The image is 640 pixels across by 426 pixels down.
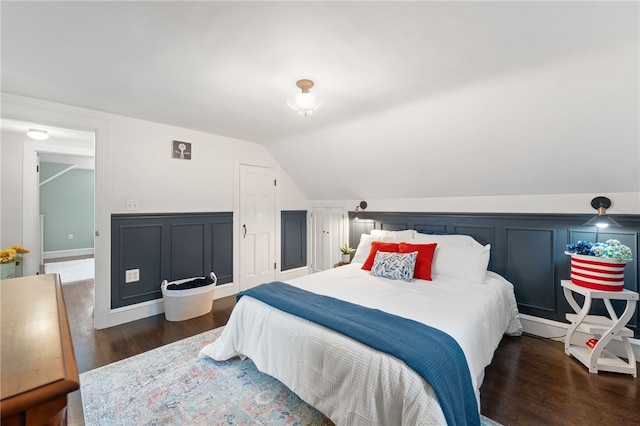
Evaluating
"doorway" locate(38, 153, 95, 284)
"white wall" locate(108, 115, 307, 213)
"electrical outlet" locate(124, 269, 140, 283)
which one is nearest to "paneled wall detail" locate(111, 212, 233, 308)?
"electrical outlet" locate(124, 269, 140, 283)

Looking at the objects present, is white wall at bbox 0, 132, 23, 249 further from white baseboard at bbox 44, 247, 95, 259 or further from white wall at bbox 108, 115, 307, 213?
white baseboard at bbox 44, 247, 95, 259

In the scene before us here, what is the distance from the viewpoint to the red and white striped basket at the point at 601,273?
208 centimetres

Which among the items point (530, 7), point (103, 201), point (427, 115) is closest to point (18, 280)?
point (103, 201)

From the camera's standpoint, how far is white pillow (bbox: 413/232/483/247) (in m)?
2.89

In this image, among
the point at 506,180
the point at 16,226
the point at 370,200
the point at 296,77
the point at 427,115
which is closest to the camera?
the point at 296,77

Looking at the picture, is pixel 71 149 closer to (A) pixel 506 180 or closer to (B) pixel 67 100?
(B) pixel 67 100

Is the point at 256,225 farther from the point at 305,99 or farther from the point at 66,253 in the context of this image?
the point at 66,253

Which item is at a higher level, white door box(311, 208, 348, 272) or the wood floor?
white door box(311, 208, 348, 272)

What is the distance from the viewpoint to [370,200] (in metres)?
4.15

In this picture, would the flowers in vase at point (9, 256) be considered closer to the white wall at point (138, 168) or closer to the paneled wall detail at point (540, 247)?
the white wall at point (138, 168)

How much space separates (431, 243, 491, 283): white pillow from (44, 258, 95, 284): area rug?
5.50m

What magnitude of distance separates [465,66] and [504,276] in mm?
2253

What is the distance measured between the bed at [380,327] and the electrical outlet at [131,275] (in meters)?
1.44

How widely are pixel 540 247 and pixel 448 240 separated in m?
0.85
